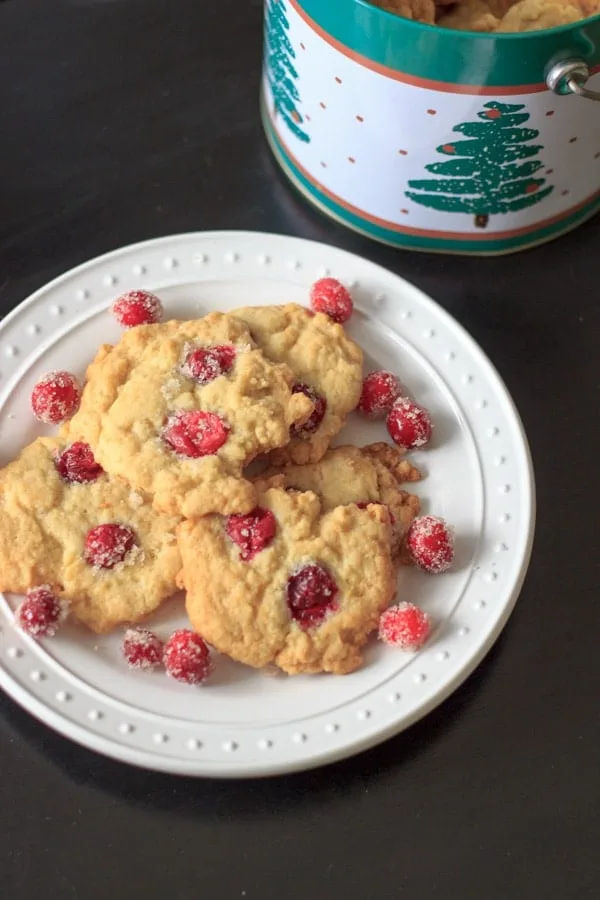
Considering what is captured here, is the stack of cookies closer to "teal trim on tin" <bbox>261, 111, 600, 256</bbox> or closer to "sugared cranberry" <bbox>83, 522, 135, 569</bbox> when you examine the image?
"sugared cranberry" <bbox>83, 522, 135, 569</bbox>

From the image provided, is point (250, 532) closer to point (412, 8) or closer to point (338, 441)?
point (338, 441)

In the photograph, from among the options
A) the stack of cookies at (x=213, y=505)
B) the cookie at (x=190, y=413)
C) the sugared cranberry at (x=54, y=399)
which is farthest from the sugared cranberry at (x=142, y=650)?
the sugared cranberry at (x=54, y=399)

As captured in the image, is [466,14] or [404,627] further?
[466,14]

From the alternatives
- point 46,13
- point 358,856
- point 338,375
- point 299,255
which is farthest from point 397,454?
point 46,13

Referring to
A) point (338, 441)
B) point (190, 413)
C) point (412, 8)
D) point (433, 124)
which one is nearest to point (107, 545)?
point (190, 413)

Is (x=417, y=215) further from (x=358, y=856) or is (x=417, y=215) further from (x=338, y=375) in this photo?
(x=358, y=856)

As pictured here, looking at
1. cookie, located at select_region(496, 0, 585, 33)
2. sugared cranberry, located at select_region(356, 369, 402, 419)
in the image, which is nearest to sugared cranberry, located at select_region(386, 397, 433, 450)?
sugared cranberry, located at select_region(356, 369, 402, 419)

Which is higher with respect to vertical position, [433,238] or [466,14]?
[466,14]
